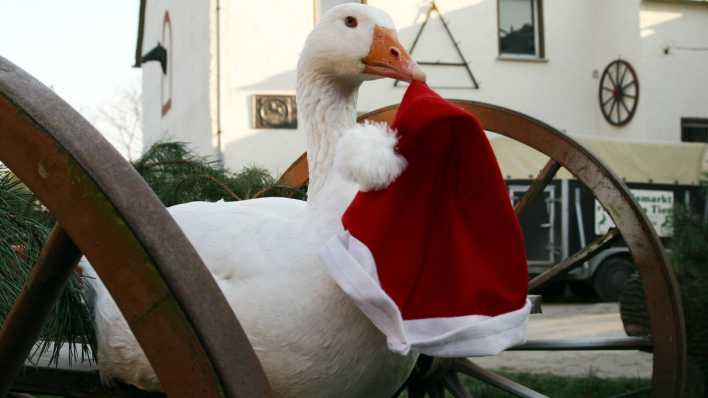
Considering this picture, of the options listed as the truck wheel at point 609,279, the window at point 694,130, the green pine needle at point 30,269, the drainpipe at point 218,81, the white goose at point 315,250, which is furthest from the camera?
the window at point 694,130

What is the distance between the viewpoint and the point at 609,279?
27.2ft

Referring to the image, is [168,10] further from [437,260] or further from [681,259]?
[437,260]

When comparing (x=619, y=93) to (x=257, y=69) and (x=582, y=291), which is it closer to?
(x=582, y=291)

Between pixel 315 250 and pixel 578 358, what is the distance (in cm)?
359

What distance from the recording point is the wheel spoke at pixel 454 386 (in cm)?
190

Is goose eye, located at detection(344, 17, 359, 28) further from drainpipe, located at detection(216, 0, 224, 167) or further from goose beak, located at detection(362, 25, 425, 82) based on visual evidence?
drainpipe, located at detection(216, 0, 224, 167)

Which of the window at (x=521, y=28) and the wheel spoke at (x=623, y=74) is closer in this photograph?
the wheel spoke at (x=623, y=74)

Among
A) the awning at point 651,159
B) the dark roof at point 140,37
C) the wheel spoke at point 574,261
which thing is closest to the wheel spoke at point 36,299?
the wheel spoke at point 574,261

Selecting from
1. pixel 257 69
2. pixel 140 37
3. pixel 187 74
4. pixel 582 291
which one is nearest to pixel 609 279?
pixel 582 291

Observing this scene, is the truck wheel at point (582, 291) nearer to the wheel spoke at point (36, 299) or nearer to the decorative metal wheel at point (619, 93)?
the decorative metal wheel at point (619, 93)

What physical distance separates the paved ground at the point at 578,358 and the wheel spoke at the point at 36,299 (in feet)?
11.2

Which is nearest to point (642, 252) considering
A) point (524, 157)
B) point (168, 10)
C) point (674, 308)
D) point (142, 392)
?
point (674, 308)

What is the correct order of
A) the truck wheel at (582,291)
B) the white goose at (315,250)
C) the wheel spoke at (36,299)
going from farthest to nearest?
the truck wheel at (582,291) → the white goose at (315,250) → the wheel spoke at (36,299)

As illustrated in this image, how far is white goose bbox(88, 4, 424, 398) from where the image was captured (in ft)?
4.27
